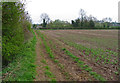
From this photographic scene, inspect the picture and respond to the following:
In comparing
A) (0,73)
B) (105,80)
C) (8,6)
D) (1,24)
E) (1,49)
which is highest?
(8,6)

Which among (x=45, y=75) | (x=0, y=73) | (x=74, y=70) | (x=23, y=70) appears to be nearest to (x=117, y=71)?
(x=74, y=70)

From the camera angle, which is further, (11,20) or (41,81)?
(11,20)

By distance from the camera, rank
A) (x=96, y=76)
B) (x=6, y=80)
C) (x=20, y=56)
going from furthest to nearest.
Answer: (x=20, y=56)
(x=96, y=76)
(x=6, y=80)

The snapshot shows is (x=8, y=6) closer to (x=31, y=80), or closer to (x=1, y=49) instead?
(x=1, y=49)

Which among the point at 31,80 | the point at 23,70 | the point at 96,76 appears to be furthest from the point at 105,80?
the point at 23,70

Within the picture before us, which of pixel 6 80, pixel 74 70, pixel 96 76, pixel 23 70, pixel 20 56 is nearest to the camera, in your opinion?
pixel 6 80

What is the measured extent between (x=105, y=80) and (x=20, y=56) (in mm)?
5415

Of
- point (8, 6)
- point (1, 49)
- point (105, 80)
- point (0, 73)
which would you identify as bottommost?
point (105, 80)

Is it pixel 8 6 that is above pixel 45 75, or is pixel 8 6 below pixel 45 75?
above

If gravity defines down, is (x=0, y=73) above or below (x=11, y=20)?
below

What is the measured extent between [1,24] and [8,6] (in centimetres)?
87

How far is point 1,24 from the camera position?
15.6ft

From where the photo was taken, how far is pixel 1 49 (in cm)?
462

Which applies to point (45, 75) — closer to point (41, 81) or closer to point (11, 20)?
point (41, 81)
